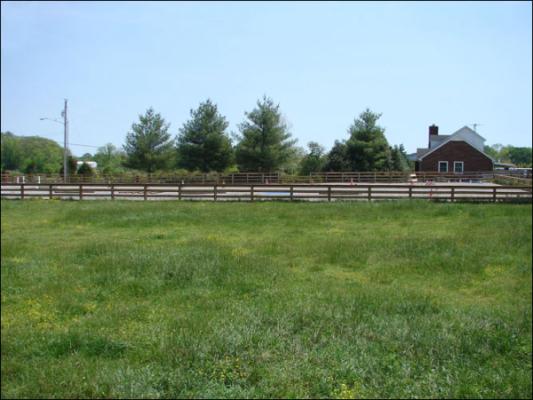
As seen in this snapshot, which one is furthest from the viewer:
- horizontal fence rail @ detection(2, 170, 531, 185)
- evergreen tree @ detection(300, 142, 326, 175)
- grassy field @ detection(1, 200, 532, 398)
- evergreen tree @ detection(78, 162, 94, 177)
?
evergreen tree @ detection(78, 162, 94, 177)

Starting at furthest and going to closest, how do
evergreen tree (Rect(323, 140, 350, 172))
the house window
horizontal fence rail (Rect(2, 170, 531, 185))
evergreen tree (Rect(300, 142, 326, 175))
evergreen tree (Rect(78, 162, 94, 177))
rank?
1. evergreen tree (Rect(78, 162, 94, 177))
2. horizontal fence rail (Rect(2, 170, 531, 185))
3. the house window
4. evergreen tree (Rect(323, 140, 350, 172))
5. evergreen tree (Rect(300, 142, 326, 175))

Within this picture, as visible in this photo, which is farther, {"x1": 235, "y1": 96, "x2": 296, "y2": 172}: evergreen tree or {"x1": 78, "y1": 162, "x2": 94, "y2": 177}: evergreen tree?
{"x1": 78, "y1": 162, "x2": 94, "y2": 177}: evergreen tree

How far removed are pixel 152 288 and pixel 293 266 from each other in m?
2.61

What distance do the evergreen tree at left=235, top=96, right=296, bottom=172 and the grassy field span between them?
160cm

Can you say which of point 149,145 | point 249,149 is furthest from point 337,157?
point 149,145

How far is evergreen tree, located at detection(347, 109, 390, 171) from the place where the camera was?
8.07 m

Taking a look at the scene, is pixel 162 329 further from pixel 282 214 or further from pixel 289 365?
pixel 282 214

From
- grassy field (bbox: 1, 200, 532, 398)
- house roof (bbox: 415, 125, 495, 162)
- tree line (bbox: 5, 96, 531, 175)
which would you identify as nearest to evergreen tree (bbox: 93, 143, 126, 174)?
tree line (bbox: 5, 96, 531, 175)

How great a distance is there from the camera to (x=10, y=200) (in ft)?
44.4

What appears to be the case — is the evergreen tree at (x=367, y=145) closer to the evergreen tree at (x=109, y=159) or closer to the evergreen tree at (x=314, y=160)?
the evergreen tree at (x=314, y=160)

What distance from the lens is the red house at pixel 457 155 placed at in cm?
783

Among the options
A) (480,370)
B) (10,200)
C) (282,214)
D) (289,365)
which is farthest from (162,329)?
(10,200)

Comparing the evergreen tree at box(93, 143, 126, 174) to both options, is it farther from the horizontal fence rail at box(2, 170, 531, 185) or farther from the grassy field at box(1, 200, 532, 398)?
the grassy field at box(1, 200, 532, 398)

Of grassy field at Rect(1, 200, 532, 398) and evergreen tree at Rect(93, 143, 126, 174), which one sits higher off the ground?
evergreen tree at Rect(93, 143, 126, 174)
